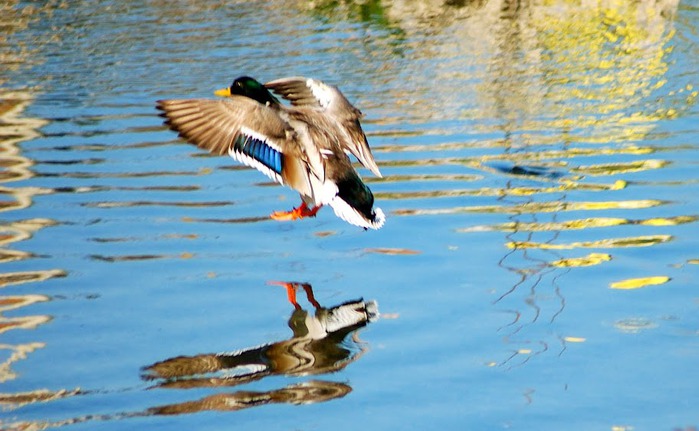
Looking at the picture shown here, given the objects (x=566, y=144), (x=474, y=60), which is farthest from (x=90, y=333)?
(x=474, y=60)

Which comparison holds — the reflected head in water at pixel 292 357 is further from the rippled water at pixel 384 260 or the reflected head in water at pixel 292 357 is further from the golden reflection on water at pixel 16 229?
the golden reflection on water at pixel 16 229

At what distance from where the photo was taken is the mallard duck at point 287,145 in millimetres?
6375

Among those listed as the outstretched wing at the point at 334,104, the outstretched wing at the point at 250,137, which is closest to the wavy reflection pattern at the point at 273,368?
the outstretched wing at the point at 250,137

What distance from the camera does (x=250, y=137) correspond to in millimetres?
6508

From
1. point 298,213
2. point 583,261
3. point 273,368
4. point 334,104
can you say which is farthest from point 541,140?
A: point 273,368

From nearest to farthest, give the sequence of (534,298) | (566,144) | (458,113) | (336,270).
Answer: (534,298) < (336,270) < (566,144) < (458,113)

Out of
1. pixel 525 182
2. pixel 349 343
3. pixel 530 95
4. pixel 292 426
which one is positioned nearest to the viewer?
pixel 292 426

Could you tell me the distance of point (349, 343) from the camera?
5.15 m

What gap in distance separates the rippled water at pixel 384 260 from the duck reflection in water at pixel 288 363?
0.01m

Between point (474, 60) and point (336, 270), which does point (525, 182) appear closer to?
point (336, 270)

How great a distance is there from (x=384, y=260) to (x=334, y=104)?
122 centimetres

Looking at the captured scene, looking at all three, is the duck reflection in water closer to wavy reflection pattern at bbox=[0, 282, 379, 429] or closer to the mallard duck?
wavy reflection pattern at bbox=[0, 282, 379, 429]

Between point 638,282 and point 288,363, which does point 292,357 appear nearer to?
point 288,363

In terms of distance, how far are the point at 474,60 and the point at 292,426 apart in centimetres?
866
